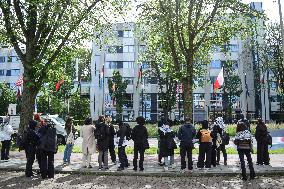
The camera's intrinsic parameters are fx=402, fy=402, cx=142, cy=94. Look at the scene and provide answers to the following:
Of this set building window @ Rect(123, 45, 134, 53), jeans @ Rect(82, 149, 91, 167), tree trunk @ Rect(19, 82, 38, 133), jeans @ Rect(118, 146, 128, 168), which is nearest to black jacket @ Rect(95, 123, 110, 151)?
jeans @ Rect(118, 146, 128, 168)

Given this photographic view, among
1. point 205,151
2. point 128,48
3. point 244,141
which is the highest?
point 128,48

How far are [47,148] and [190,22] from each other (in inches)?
505

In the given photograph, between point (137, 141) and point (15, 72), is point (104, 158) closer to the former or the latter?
point (137, 141)

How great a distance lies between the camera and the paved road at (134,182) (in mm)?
10812

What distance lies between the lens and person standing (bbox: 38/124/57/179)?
12156 mm

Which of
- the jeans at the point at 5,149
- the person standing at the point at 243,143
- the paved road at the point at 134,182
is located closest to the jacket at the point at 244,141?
the person standing at the point at 243,143

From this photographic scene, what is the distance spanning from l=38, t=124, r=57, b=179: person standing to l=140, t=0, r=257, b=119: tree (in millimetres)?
10459

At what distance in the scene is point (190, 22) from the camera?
877 inches

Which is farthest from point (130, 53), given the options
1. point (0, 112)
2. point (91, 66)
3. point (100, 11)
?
point (100, 11)

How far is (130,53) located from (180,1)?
4665 cm

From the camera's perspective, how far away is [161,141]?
13.9 metres

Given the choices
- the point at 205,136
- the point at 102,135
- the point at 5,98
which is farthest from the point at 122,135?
the point at 5,98

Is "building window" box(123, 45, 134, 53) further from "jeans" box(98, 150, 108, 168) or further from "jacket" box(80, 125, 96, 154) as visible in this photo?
"jeans" box(98, 150, 108, 168)

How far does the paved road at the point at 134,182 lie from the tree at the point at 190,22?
9.54 meters
